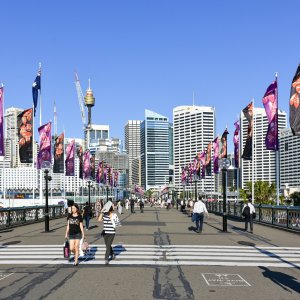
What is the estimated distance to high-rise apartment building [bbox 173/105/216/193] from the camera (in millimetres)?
125938

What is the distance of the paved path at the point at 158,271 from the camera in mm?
8492

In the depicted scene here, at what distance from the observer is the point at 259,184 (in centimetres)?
7238

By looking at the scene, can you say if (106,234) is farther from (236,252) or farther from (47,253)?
(236,252)

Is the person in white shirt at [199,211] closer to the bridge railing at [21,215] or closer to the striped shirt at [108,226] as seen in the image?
the striped shirt at [108,226]

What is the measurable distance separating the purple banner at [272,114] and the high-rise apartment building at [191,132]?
299 feet

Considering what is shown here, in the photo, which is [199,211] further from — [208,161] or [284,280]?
[208,161]

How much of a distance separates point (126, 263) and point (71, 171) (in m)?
32.3

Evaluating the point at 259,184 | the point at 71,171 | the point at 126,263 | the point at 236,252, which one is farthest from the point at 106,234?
the point at 259,184

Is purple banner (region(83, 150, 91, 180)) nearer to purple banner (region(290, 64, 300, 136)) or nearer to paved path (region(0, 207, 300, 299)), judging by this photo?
paved path (region(0, 207, 300, 299))

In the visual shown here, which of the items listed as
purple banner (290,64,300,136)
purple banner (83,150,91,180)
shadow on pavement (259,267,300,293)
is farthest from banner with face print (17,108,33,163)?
shadow on pavement (259,267,300,293)

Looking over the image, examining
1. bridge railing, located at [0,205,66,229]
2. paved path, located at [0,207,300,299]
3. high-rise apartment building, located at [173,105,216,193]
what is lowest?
bridge railing, located at [0,205,66,229]

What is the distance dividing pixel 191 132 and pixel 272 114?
108m

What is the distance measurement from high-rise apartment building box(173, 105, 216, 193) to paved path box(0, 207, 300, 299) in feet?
341

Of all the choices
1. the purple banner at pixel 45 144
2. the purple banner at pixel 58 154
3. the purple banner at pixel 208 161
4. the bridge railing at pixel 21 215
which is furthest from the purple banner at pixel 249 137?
the purple banner at pixel 58 154
